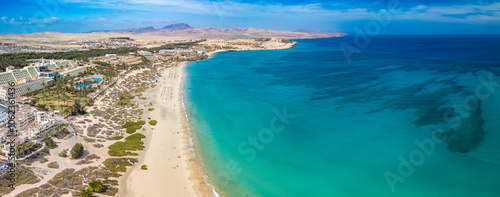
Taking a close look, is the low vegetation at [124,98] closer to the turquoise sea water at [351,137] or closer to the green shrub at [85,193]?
the turquoise sea water at [351,137]

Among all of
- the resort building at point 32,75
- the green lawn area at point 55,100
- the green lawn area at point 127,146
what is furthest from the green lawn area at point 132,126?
the resort building at point 32,75

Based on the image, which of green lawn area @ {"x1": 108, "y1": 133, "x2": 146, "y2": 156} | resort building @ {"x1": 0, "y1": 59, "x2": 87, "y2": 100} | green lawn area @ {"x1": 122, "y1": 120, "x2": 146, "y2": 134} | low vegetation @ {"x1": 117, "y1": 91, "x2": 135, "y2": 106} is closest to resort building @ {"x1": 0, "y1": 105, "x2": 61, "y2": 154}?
green lawn area @ {"x1": 108, "y1": 133, "x2": 146, "y2": 156}

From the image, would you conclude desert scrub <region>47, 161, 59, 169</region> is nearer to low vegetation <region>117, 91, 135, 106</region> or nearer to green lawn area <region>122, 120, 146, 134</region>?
green lawn area <region>122, 120, 146, 134</region>

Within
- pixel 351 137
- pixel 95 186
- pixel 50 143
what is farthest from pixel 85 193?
pixel 351 137

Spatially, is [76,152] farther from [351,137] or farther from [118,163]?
[351,137]

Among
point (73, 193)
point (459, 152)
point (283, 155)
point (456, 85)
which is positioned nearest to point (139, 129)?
point (73, 193)

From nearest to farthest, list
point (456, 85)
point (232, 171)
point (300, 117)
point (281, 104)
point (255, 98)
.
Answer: point (232, 171) < point (300, 117) < point (281, 104) < point (255, 98) < point (456, 85)

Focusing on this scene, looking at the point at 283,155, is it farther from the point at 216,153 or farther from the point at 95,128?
the point at 95,128
